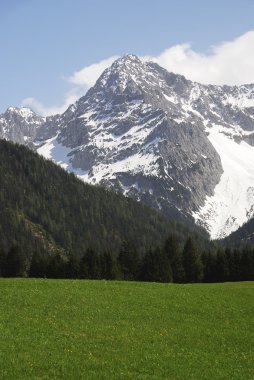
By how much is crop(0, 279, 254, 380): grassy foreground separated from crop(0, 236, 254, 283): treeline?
67094 millimetres

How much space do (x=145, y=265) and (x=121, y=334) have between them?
311 ft

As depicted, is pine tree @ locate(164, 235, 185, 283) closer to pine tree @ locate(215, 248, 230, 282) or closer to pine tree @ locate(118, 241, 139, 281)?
pine tree @ locate(118, 241, 139, 281)

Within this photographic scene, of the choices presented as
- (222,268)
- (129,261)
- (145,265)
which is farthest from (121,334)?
(129,261)

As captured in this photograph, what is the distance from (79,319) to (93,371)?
518 inches

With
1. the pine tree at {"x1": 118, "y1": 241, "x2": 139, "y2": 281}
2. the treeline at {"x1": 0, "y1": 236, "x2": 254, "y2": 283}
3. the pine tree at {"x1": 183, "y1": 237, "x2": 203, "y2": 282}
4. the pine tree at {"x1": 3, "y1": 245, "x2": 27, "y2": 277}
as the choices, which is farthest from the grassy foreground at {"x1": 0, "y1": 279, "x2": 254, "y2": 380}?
the pine tree at {"x1": 118, "y1": 241, "x2": 139, "y2": 281}

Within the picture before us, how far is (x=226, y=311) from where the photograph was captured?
45.7 m

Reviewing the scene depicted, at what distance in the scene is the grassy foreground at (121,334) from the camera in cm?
2523

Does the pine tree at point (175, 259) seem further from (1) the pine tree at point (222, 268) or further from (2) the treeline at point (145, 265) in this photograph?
(1) the pine tree at point (222, 268)

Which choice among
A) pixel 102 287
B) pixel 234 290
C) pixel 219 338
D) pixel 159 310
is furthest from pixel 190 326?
pixel 234 290

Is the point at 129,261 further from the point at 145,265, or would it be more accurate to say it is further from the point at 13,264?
the point at 13,264

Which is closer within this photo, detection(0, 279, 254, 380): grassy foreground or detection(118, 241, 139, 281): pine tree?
detection(0, 279, 254, 380): grassy foreground

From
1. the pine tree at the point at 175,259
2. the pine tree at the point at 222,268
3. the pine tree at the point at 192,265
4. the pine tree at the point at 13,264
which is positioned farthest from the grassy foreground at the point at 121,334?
the pine tree at the point at 192,265

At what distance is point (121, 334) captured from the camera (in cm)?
3309

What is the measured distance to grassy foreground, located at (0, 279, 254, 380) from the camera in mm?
25234
